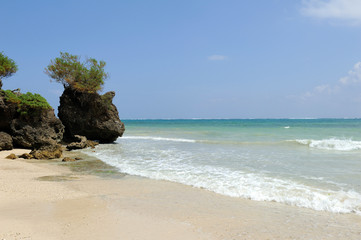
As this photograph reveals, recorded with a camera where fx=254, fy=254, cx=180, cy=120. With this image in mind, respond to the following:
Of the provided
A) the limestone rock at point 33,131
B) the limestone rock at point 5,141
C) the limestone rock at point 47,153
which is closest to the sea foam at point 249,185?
the limestone rock at point 47,153

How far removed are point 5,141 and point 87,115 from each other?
7327 millimetres

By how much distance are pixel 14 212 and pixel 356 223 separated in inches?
258

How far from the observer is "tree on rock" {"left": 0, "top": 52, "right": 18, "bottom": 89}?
17005 millimetres

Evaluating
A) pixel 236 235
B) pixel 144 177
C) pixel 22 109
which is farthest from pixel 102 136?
pixel 236 235

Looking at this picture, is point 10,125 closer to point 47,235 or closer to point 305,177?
point 47,235

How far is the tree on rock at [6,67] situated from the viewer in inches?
669

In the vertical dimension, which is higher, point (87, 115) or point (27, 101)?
point (27, 101)

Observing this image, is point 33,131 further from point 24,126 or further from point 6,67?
point 6,67

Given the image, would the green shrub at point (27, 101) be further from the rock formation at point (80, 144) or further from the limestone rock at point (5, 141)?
the rock formation at point (80, 144)

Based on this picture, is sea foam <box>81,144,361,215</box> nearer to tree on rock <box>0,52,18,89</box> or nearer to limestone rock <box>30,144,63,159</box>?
limestone rock <box>30,144,63,159</box>

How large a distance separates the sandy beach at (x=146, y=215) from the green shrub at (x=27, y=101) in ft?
30.0

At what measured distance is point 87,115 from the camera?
21.1 m

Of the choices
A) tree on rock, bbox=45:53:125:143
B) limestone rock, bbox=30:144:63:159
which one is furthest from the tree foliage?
limestone rock, bbox=30:144:63:159

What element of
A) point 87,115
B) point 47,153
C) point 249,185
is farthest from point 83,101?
point 249,185
